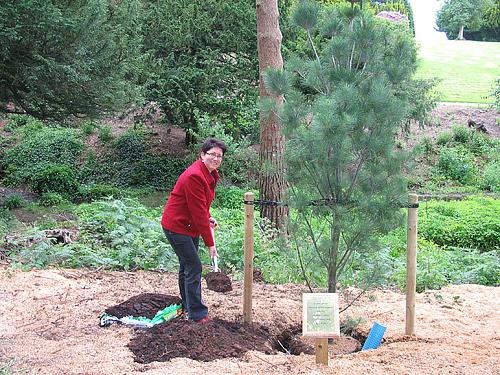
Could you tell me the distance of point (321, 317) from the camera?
15.1 feet

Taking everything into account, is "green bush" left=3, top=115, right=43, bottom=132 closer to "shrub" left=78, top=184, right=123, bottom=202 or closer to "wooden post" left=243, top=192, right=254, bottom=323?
"shrub" left=78, top=184, right=123, bottom=202

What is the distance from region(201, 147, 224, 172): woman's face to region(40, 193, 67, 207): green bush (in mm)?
13028

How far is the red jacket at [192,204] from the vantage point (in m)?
5.41

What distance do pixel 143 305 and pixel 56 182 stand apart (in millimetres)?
14115

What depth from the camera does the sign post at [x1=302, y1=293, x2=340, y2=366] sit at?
179 inches

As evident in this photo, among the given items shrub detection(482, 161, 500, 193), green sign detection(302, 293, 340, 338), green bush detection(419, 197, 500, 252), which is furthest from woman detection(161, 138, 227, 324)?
shrub detection(482, 161, 500, 193)

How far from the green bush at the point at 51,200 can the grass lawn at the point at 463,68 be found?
59.9 ft

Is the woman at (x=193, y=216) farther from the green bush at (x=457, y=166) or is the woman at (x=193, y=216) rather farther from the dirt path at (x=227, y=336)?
the green bush at (x=457, y=166)

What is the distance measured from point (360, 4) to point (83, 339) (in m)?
3.84

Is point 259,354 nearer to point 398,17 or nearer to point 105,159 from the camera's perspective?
point 105,159

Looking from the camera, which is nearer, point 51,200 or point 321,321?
point 321,321

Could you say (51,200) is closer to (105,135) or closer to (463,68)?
(105,135)

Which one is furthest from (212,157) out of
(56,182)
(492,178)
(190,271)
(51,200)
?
(492,178)

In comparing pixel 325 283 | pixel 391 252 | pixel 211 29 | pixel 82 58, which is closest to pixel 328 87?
pixel 325 283
